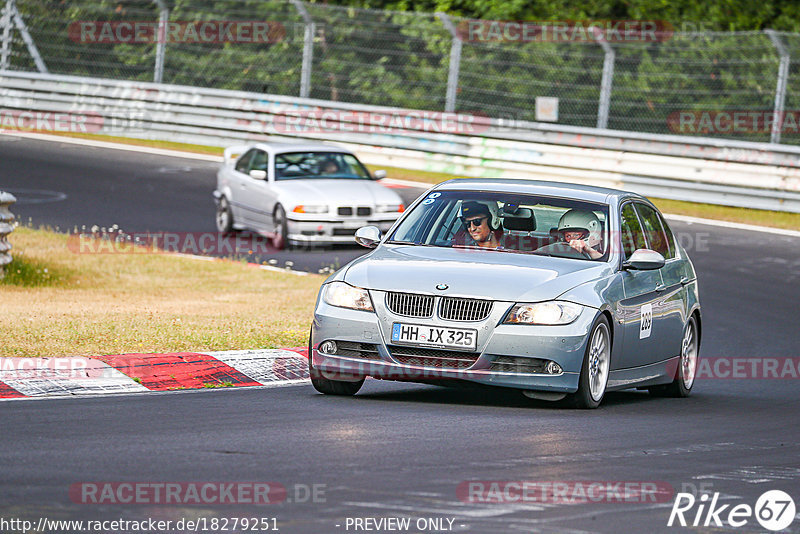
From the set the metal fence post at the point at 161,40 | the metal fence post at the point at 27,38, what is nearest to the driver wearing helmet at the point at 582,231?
the metal fence post at the point at 161,40

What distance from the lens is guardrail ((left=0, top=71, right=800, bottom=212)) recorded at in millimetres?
25375

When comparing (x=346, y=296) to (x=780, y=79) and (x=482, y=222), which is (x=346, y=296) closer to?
(x=482, y=222)

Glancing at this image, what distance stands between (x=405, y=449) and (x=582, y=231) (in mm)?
3238

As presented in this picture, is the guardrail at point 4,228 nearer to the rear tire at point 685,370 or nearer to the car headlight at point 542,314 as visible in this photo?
the rear tire at point 685,370

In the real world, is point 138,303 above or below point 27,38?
below

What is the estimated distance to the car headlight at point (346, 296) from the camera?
9.50m

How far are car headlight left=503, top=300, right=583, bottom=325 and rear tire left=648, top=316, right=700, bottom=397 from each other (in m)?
2.36

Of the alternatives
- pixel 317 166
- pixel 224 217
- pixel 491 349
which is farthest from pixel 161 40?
pixel 491 349

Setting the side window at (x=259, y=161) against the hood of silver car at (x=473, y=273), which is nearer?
the hood of silver car at (x=473, y=273)

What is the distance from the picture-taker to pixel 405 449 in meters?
7.81

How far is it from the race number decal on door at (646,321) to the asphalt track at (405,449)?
1.77 ft

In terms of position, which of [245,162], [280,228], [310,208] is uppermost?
[245,162]

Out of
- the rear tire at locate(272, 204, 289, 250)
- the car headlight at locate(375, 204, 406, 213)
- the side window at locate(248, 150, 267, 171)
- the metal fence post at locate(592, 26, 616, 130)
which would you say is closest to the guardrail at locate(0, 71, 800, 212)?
the metal fence post at locate(592, 26, 616, 130)

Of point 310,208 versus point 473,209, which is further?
point 310,208
